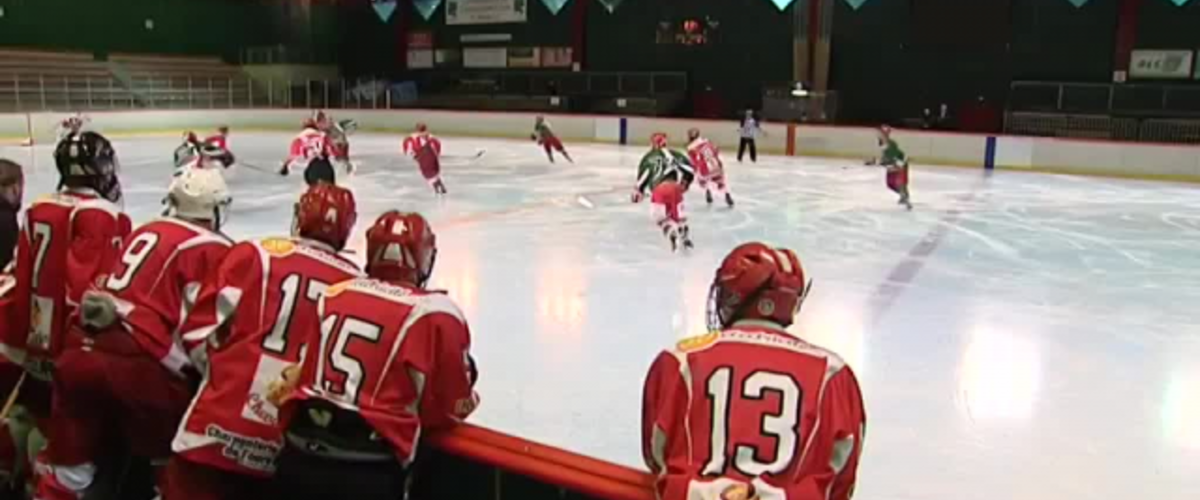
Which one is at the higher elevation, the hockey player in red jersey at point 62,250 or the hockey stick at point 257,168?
the hockey player in red jersey at point 62,250

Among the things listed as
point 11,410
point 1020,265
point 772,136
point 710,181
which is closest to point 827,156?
point 772,136

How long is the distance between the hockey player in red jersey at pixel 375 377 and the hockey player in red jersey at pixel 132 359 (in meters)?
0.50

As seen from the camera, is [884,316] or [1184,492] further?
[884,316]

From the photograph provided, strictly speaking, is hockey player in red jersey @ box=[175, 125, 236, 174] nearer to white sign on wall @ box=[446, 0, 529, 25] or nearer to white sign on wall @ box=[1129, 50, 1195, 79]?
white sign on wall @ box=[446, 0, 529, 25]

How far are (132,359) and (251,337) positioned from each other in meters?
0.42

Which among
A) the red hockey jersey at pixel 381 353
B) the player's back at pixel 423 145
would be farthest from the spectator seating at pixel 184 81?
the red hockey jersey at pixel 381 353

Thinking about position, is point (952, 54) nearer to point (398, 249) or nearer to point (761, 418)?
point (398, 249)

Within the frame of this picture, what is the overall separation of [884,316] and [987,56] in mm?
17079

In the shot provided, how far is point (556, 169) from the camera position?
1489 cm

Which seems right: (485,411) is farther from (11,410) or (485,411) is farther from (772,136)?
(772,136)

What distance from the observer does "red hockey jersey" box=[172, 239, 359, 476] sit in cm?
203

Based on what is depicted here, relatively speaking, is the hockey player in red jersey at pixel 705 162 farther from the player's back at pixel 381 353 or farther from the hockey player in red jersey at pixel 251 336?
the player's back at pixel 381 353

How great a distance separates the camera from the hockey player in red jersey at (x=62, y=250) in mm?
2527

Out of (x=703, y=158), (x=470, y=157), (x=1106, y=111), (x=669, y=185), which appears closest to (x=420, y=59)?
(x=470, y=157)
